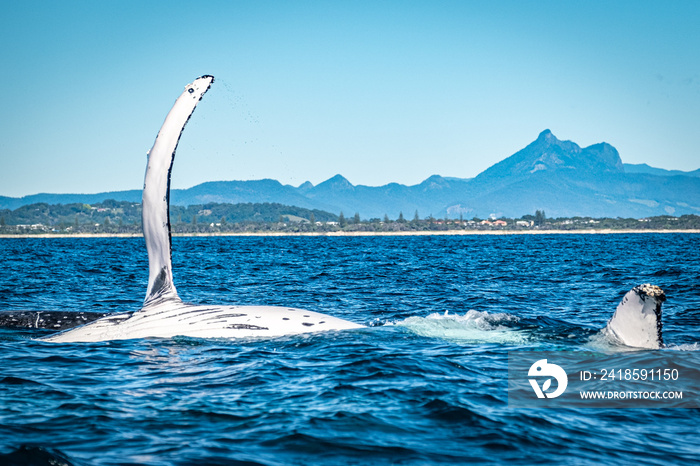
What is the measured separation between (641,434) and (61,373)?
24.4 feet

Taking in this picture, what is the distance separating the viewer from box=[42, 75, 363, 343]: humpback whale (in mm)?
9570

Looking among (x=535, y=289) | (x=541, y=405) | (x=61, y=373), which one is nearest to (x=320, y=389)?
(x=541, y=405)

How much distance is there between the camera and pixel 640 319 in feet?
33.3

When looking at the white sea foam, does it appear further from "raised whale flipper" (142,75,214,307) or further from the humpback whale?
"raised whale flipper" (142,75,214,307)

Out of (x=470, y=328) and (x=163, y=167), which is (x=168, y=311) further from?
(x=470, y=328)

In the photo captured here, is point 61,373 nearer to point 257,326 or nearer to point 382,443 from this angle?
point 257,326

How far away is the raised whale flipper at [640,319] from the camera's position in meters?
9.18

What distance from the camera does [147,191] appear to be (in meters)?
Answer: 9.47

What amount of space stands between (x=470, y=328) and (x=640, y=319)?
3.92 m

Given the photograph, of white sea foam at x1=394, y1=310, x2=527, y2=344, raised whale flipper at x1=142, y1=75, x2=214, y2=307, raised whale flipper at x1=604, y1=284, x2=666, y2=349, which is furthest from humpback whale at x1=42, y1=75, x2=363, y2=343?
raised whale flipper at x1=604, y1=284, x2=666, y2=349

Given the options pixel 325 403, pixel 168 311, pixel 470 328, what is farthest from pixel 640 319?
pixel 168 311

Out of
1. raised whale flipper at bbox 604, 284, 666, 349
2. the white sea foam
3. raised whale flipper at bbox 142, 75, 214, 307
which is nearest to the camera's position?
raised whale flipper at bbox 604, 284, 666, 349

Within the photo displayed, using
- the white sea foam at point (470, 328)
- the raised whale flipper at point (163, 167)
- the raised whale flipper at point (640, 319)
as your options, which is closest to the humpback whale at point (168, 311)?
the raised whale flipper at point (163, 167)

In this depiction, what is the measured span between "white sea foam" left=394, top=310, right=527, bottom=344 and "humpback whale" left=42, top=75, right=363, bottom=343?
→ 1.83m
